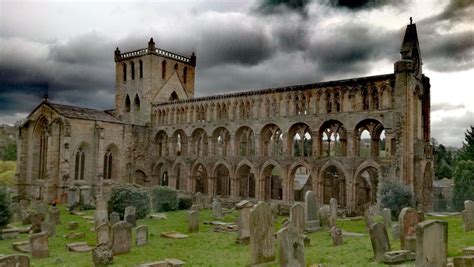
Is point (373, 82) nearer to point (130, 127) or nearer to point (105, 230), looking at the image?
point (105, 230)

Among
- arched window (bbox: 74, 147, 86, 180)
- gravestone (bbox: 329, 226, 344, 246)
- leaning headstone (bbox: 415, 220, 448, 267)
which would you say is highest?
arched window (bbox: 74, 147, 86, 180)

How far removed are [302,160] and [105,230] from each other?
59.7 ft

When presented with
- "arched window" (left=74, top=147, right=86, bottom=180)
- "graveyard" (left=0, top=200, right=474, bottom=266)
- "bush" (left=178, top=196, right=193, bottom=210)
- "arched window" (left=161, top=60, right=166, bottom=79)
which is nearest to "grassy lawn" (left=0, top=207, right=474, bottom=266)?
"graveyard" (left=0, top=200, right=474, bottom=266)

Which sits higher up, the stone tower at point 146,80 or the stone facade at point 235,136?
the stone tower at point 146,80

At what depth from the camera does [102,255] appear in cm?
1238

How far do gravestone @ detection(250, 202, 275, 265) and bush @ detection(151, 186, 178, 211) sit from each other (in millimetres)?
18555

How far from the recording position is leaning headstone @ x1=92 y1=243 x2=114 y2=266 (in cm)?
1230

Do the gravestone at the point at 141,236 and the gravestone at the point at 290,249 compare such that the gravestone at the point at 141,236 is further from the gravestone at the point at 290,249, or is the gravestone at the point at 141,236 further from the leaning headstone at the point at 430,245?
the leaning headstone at the point at 430,245

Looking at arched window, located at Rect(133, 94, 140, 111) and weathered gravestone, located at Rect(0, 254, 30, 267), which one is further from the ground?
arched window, located at Rect(133, 94, 140, 111)

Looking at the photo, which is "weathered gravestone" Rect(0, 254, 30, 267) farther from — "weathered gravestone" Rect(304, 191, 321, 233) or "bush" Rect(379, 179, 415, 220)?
"bush" Rect(379, 179, 415, 220)

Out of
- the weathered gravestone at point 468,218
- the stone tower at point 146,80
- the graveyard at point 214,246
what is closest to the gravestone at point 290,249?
the graveyard at point 214,246

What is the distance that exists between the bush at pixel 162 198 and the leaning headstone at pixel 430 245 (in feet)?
71.7

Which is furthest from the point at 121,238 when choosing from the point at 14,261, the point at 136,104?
the point at 136,104

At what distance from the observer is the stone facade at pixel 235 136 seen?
27312 millimetres
